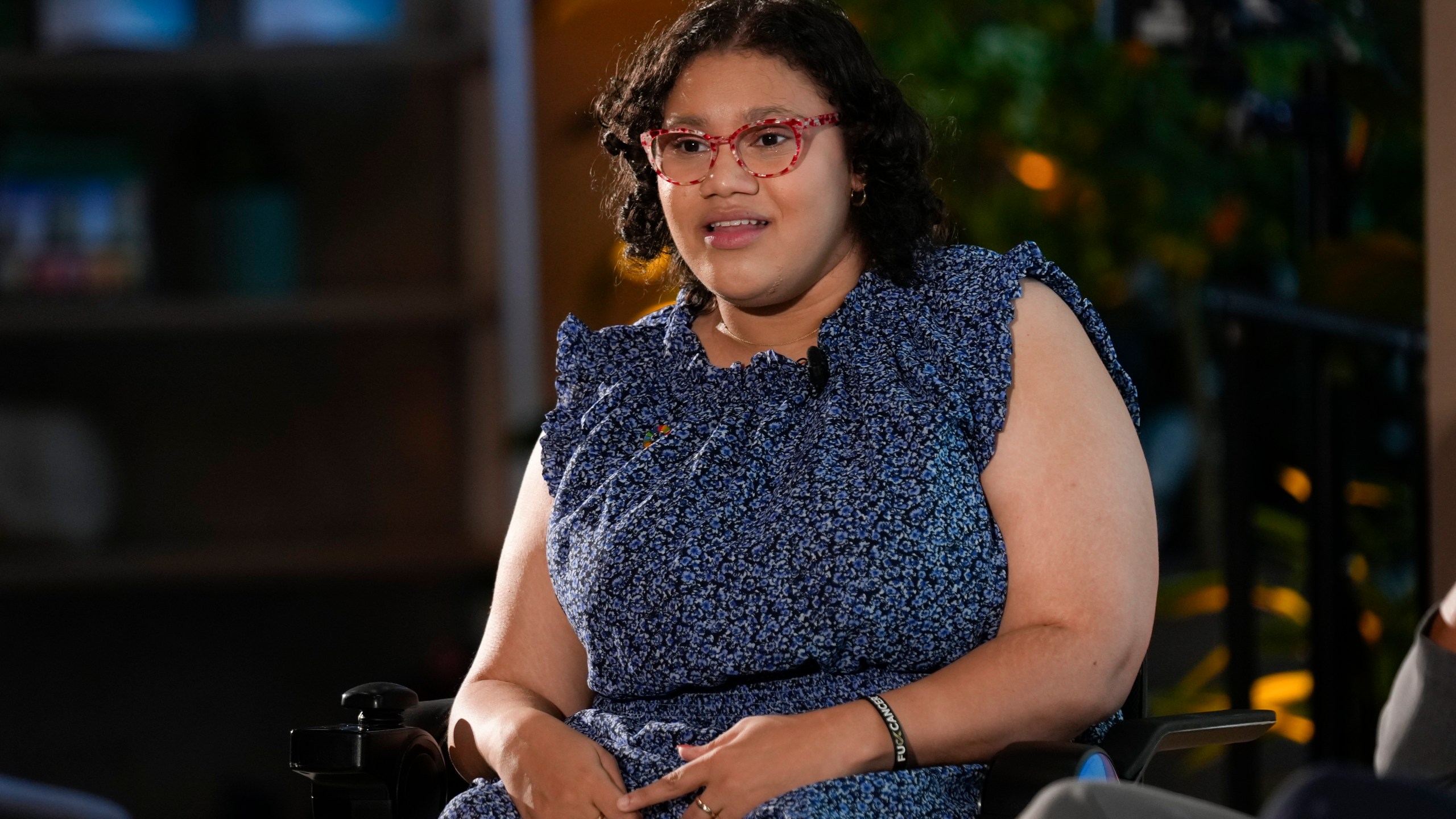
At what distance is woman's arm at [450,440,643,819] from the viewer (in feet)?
4.98

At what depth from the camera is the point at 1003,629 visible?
4.92 feet

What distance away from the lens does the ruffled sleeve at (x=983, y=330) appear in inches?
59.7

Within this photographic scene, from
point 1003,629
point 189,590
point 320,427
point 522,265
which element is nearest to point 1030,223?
point 522,265

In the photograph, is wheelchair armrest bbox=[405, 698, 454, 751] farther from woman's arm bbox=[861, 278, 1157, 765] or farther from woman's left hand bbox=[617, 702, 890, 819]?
woman's arm bbox=[861, 278, 1157, 765]

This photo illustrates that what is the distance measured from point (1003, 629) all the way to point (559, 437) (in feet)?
1.74

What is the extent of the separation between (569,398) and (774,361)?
9.9 inches

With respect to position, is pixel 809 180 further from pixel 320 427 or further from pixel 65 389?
pixel 65 389

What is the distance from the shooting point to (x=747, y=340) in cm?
174

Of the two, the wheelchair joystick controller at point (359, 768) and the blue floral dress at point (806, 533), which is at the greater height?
the blue floral dress at point (806, 533)

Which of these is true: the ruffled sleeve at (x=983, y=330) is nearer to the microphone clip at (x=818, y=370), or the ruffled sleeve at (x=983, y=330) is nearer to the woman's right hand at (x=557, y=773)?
the microphone clip at (x=818, y=370)

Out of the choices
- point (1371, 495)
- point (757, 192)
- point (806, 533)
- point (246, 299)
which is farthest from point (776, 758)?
point (1371, 495)

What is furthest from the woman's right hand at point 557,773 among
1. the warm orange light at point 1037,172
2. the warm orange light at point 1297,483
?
the warm orange light at point 1037,172

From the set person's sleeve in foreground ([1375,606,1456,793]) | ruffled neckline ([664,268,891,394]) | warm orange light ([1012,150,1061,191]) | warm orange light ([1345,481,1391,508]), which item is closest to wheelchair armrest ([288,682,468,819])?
ruffled neckline ([664,268,891,394])

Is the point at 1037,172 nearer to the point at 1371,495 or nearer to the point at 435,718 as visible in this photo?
the point at 1371,495
